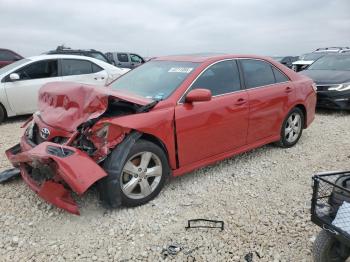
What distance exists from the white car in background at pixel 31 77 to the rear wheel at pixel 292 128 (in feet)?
11.8

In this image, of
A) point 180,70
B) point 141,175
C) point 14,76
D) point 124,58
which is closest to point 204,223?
point 141,175

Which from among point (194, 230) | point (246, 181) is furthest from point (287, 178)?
point (194, 230)

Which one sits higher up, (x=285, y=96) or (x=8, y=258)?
(x=285, y=96)

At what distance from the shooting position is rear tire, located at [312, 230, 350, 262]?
2.61 m

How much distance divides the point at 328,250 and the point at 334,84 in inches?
278

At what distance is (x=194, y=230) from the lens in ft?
11.3

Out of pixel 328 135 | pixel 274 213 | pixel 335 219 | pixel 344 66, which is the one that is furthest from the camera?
pixel 344 66

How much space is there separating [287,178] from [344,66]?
21.0ft

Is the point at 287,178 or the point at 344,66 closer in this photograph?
the point at 287,178

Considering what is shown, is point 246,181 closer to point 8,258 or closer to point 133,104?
point 133,104

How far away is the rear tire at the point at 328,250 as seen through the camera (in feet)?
8.55

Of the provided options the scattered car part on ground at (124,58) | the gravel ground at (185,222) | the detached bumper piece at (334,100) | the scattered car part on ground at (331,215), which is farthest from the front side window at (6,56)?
the scattered car part on ground at (331,215)

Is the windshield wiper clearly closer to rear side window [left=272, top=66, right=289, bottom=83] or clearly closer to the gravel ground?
the gravel ground

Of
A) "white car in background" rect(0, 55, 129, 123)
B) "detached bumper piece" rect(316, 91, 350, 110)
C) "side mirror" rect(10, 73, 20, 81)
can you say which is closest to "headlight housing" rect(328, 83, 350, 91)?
"detached bumper piece" rect(316, 91, 350, 110)
